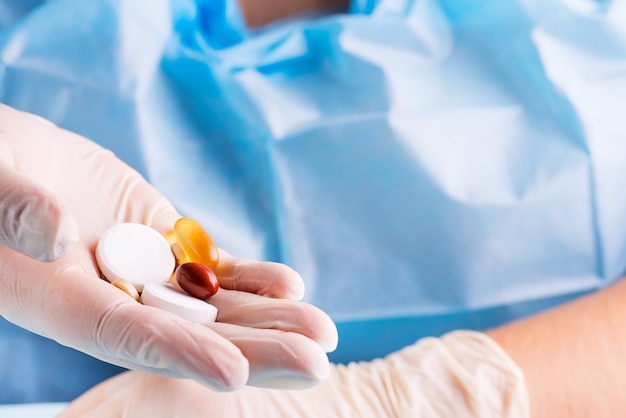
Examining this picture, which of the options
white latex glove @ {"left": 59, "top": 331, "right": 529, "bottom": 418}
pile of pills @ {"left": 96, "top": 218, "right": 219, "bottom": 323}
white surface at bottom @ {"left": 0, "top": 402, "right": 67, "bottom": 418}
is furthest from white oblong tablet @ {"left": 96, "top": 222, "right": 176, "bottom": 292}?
white surface at bottom @ {"left": 0, "top": 402, "right": 67, "bottom": 418}

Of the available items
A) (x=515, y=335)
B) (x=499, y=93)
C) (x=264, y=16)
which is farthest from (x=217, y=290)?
(x=264, y=16)

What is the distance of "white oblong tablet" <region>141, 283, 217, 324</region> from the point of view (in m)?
0.69

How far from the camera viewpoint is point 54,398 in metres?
1.05

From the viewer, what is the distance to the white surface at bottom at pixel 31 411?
3.16 ft

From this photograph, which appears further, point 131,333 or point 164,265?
point 164,265

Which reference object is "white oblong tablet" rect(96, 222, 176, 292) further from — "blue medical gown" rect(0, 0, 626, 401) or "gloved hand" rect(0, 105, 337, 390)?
"blue medical gown" rect(0, 0, 626, 401)

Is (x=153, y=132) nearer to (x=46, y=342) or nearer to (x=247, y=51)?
(x=247, y=51)

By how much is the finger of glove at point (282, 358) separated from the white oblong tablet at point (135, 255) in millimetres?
183

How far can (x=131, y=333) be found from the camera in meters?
0.61

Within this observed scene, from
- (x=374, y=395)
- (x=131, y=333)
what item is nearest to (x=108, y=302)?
(x=131, y=333)

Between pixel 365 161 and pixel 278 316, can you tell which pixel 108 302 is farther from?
pixel 365 161

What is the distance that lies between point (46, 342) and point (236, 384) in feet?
1.76

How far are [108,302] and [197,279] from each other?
111 mm

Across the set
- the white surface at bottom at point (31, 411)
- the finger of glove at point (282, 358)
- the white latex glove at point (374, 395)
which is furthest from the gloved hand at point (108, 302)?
the white surface at bottom at point (31, 411)
